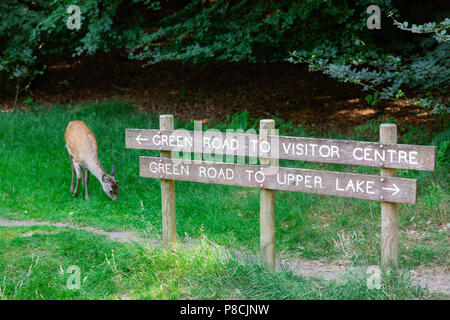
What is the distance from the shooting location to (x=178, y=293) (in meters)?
4.95

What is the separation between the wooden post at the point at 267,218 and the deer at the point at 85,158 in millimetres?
4180

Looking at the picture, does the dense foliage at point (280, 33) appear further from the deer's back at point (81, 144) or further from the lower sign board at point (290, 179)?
the lower sign board at point (290, 179)

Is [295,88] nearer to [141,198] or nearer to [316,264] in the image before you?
[141,198]

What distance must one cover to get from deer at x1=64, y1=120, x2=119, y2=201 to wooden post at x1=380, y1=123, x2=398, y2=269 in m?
5.24

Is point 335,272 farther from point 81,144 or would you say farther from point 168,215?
point 81,144

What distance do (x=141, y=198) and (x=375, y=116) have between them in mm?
5287

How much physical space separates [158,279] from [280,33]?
21.4ft

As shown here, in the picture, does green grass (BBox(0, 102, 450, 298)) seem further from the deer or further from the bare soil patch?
the bare soil patch

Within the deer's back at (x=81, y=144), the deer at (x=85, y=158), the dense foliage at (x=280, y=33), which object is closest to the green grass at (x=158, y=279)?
the deer at (x=85, y=158)

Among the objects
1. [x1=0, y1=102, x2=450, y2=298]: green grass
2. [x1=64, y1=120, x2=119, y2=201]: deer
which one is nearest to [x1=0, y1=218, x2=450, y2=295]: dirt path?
[x1=0, y1=102, x2=450, y2=298]: green grass

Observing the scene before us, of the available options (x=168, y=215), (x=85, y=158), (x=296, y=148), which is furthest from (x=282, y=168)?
(x=85, y=158)

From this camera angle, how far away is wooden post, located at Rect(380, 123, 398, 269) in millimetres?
4816

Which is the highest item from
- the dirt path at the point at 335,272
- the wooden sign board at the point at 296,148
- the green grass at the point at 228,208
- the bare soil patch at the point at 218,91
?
the bare soil patch at the point at 218,91

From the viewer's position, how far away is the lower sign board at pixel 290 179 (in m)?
4.76
